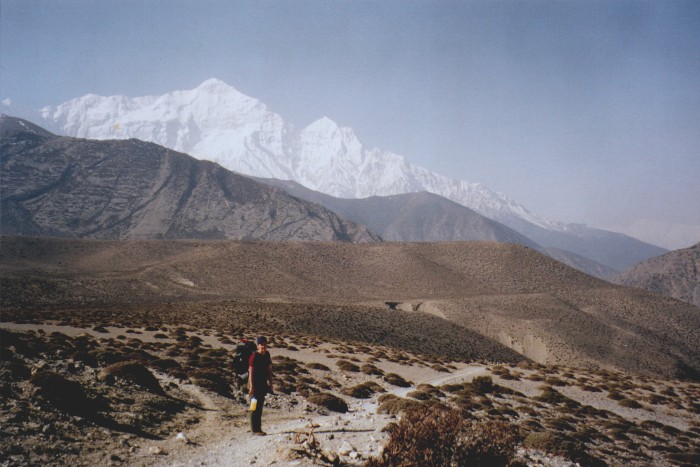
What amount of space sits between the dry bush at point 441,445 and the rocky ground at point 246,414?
20.1 inches

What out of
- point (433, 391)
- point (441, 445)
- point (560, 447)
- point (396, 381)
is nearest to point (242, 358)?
point (441, 445)

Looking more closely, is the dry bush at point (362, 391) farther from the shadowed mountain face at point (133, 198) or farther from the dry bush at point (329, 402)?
the shadowed mountain face at point (133, 198)

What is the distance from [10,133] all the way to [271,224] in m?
104

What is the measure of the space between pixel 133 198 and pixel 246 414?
167 meters

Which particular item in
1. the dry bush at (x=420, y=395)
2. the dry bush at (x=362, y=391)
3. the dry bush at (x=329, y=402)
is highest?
the dry bush at (x=329, y=402)

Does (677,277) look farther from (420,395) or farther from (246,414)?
(246,414)

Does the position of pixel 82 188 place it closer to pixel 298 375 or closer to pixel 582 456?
pixel 298 375

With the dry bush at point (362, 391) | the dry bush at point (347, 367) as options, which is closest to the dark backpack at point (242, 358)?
the dry bush at point (362, 391)

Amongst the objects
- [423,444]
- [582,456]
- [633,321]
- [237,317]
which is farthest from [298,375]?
[633,321]

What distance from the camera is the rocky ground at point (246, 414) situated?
24.6 feet

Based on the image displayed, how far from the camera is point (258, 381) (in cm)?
918

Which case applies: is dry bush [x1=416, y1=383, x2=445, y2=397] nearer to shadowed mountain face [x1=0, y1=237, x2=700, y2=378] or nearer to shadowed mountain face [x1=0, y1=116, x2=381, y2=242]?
shadowed mountain face [x1=0, y1=237, x2=700, y2=378]

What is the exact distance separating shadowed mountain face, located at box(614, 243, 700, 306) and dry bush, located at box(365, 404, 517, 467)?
627 feet

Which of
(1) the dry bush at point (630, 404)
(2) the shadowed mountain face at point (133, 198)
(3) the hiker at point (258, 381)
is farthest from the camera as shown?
(2) the shadowed mountain face at point (133, 198)
